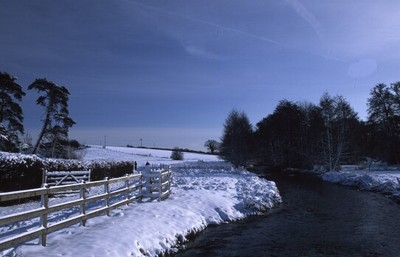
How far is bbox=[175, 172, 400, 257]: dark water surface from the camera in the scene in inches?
444

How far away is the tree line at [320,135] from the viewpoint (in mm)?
51875

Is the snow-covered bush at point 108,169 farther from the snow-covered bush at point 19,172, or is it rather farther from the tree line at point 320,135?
the tree line at point 320,135

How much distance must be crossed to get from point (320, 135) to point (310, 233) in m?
45.3

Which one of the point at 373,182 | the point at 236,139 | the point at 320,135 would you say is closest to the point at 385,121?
the point at 320,135

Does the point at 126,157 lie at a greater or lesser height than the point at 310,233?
greater

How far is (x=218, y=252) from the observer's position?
1116 centimetres

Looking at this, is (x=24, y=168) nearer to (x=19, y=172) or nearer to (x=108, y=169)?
(x=19, y=172)

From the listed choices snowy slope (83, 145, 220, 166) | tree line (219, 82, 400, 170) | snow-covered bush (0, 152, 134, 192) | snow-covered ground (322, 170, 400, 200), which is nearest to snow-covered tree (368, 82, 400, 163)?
tree line (219, 82, 400, 170)

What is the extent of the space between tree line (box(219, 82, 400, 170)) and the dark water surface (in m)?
30.7

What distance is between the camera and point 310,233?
13836 millimetres

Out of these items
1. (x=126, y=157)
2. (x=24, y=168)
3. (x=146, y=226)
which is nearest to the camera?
(x=146, y=226)

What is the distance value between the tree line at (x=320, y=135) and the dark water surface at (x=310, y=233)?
30.7m

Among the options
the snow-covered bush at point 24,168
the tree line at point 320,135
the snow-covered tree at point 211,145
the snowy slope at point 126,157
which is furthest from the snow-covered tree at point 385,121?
the snow-covered tree at point 211,145

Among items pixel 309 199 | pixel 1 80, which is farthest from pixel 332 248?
pixel 1 80
